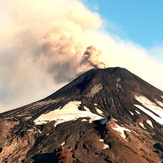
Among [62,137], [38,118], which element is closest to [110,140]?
[62,137]

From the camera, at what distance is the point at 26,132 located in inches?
6973

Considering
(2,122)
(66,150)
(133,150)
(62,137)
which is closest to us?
(66,150)

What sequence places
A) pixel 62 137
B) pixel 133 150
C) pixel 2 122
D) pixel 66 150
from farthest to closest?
pixel 2 122 → pixel 62 137 → pixel 133 150 → pixel 66 150

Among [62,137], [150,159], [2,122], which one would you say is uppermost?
[2,122]

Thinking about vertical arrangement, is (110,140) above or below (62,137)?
below

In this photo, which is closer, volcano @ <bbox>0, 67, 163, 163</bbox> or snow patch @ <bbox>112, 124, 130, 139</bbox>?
volcano @ <bbox>0, 67, 163, 163</bbox>

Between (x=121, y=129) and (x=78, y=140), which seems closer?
(x=78, y=140)

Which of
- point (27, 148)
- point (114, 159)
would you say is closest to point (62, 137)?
point (27, 148)

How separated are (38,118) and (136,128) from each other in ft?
138

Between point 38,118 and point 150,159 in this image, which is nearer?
point 150,159

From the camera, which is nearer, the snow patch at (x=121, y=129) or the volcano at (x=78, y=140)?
the volcano at (x=78, y=140)

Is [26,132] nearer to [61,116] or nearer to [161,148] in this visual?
[61,116]

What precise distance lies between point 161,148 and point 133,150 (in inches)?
702

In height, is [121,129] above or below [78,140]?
below
